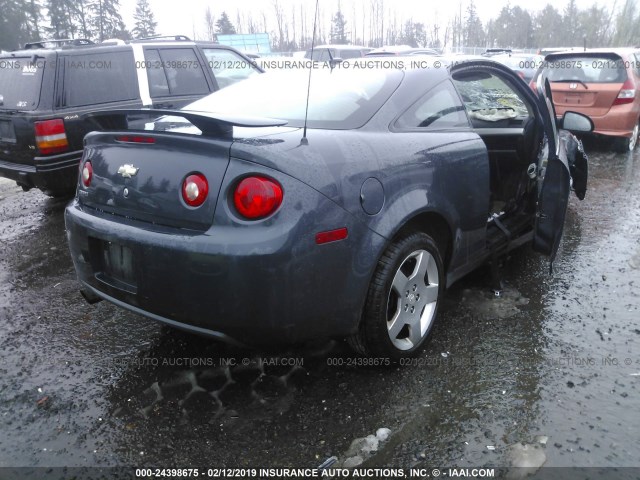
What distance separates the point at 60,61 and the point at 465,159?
13.8 feet

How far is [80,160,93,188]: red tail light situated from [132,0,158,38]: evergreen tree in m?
65.5

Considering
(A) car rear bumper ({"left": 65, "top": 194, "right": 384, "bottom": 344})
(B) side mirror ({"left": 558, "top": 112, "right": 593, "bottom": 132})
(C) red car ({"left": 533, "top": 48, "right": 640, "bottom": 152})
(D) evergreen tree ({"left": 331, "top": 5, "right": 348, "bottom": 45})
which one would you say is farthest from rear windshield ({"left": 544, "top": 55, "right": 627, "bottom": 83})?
(D) evergreen tree ({"left": 331, "top": 5, "right": 348, "bottom": 45})

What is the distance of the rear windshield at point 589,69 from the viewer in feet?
25.7

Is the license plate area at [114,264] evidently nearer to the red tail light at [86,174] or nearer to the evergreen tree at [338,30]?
the red tail light at [86,174]

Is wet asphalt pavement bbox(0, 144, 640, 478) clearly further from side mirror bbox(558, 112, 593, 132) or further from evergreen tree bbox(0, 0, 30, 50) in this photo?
evergreen tree bbox(0, 0, 30, 50)

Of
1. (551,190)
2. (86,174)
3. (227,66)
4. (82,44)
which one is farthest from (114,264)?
(227,66)

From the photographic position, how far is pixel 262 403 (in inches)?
100

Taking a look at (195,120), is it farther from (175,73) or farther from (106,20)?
(106,20)

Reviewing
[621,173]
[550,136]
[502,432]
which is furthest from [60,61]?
[621,173]

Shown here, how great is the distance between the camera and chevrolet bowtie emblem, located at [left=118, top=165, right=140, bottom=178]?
2.39 metres

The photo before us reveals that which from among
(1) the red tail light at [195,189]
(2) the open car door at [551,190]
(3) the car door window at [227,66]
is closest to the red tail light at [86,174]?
(1) the red tail light at [195,189]

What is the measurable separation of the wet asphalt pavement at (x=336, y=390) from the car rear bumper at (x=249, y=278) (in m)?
0.45

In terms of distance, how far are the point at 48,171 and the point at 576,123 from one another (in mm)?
4752

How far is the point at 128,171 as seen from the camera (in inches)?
95.0
